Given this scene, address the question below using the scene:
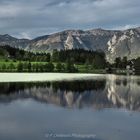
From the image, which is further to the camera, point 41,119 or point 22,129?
point 41,119

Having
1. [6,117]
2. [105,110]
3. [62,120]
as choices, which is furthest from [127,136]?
[105,110]

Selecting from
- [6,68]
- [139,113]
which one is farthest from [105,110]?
[6,68]

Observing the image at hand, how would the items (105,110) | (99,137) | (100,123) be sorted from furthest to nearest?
1. (105,110)
2. (100,123)
3. (99,137)

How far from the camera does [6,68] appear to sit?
7751 inches

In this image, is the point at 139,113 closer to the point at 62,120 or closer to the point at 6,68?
the point at 62,120

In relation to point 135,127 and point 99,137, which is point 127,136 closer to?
point 99,137

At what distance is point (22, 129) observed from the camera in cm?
2855

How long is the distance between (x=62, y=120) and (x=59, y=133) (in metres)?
6.95

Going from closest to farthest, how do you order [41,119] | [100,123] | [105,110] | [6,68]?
1. [100,123]
2. [41,119]
3. [105,110]
4. [6,68]

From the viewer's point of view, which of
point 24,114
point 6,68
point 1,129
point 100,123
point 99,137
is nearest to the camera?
point 99,137

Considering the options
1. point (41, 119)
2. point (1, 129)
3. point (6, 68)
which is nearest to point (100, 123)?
point (41, 119)

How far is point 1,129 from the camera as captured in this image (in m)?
28.3

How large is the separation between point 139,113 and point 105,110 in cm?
422

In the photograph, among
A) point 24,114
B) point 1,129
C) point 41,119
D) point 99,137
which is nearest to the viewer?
point 99,137
